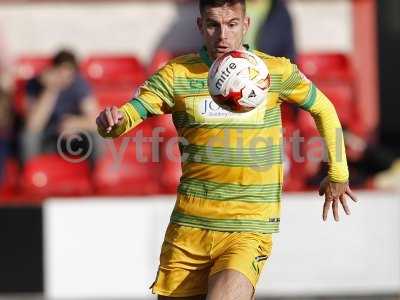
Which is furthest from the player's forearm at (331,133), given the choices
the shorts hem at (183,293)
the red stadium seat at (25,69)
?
the red stadium seat at (25,69)

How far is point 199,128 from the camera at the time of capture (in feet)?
19.1

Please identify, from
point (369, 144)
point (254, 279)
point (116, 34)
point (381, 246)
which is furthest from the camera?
point (116, 34)

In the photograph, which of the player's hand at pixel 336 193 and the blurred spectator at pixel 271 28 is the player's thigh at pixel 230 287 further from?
the blurred spectator at pixel 271 28

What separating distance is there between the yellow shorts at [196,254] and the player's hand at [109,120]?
0.72m

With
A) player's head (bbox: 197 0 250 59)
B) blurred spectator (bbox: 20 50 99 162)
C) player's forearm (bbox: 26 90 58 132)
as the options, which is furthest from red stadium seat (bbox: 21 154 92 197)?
player's head (bbox: 197 0 250 59)

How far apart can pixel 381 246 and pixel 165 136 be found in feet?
6.92

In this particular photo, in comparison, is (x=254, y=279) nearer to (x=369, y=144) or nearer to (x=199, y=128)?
(x=199, y=128)

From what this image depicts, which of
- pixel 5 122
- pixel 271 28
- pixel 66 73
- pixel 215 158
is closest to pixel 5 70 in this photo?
pixel 5 122

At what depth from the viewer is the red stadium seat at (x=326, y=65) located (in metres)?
11.0

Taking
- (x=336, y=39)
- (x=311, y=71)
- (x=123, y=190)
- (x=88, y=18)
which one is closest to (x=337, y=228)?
(x=123, y=190)

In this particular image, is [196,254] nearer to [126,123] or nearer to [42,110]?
[126,123]

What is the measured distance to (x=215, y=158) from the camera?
19.1ft

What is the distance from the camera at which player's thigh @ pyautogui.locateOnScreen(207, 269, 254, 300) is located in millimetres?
5449

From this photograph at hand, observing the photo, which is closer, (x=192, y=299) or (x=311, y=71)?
(x=192, y=299)
